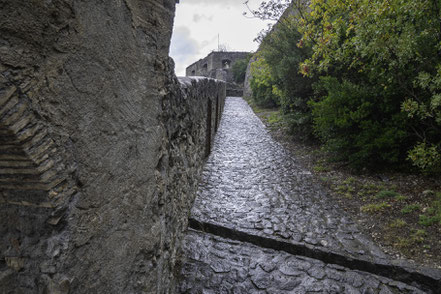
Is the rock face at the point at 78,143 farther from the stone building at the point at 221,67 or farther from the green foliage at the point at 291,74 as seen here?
the stone building at the point at 221,67

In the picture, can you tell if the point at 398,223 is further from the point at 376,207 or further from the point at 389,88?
the point at 389,88

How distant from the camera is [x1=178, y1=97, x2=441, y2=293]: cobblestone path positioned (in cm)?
277

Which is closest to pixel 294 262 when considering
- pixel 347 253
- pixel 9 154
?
pixel 347 253

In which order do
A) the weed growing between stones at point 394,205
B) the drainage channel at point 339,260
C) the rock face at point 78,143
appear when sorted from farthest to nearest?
the weed growing between stones at point 394,205, the drainage channel at point 339,260, the rock face at point 78,143

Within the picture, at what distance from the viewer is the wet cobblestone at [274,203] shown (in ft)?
11.3

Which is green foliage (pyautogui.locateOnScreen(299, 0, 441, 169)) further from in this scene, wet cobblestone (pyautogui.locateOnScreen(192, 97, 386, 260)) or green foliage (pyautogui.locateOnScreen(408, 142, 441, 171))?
wet cobblestone (pyautogui.locateOnScreen(192, 97, 386, 260))

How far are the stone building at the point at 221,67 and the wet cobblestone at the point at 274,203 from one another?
21702mm

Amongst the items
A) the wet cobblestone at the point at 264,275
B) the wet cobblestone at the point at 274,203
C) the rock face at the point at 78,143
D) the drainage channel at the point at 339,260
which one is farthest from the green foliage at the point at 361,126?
the rock face at the point at 78,143

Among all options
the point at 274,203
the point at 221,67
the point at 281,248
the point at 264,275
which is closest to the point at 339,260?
the point at 281,248

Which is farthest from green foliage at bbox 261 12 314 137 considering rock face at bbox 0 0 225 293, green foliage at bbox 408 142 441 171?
rock face at bbox 0 0 225 293

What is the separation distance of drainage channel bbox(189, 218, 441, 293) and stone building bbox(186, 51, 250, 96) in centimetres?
2452

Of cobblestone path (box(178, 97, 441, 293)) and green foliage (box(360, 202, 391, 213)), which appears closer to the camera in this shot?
cobblestone path (box(178, 97, 441, 293))

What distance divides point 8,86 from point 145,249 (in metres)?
1.41

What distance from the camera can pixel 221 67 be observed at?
36.2 metres
